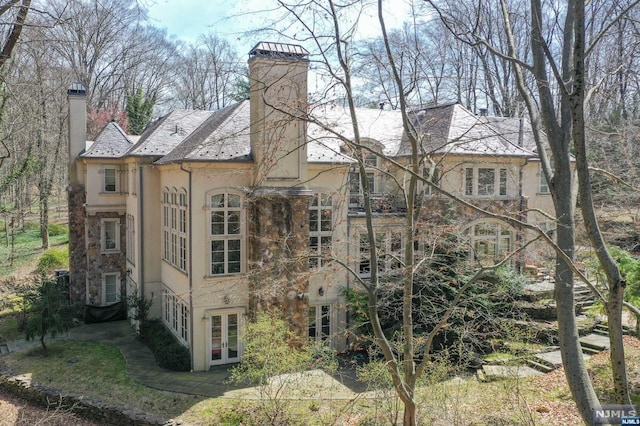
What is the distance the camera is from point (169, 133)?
19641 millimetres

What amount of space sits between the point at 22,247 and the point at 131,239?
1676 cm

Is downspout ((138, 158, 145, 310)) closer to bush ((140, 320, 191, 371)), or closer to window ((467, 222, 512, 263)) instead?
bush ((140, 320, 191, 371))

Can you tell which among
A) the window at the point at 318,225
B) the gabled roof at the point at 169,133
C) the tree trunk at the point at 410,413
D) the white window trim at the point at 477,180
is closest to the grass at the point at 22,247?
the gabled roof at the point at 169,133

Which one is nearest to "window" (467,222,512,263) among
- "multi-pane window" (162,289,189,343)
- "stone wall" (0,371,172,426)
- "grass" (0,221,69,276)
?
"multi-pane window" (162,289,189,343)

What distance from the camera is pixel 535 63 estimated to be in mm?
9219

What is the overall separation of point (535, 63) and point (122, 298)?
18485mm

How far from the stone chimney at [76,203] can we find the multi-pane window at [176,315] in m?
5.35

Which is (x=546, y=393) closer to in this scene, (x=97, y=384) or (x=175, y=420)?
(x=175, y=420)

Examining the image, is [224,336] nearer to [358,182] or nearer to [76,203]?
[358,182]

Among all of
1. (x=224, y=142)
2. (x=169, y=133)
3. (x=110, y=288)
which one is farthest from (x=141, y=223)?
(x=224, y=142)

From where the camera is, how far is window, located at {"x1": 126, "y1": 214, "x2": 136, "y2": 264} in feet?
64.6

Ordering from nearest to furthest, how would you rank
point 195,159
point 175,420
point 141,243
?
1. point 175,420
2. point 195,159
3. point 141,243

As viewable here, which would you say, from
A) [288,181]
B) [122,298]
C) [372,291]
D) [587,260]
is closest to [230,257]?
[288,181]

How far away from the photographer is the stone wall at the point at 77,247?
70.1ft
